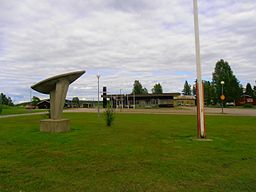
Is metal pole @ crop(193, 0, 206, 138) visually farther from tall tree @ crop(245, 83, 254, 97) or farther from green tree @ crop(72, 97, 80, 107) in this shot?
green tree @ crop(72, 97, 80, 107)

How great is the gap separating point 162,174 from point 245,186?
64.9 inches

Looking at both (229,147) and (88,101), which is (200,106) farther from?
(88,101)

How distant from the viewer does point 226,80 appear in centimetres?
7625

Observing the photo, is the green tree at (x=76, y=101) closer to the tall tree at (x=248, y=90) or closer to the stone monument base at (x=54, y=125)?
the tall tree at (x=248, y=90)

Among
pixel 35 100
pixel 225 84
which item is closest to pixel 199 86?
pixel 225 84

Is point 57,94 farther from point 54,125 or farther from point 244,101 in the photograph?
point 244,101

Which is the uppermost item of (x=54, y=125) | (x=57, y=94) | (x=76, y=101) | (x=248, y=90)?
(x=248, y=90)

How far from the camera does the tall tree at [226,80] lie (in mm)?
75250

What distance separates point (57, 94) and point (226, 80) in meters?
68.8

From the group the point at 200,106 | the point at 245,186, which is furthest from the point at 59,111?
the point at 245,186

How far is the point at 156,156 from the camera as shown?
7867 millimetres

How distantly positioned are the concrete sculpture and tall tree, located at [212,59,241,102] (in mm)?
64860

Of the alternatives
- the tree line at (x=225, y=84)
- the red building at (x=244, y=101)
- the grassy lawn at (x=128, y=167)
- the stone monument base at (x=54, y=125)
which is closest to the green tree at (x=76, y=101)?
the tree line at (x=225, y=84)

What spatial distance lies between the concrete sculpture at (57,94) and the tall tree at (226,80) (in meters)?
64.9
